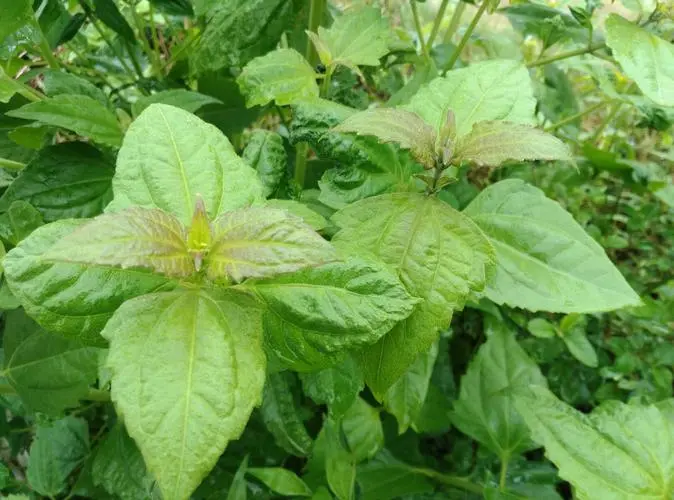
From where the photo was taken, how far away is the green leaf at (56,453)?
43.3 inches

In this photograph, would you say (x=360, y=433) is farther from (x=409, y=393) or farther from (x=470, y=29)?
(x=470, y=29)

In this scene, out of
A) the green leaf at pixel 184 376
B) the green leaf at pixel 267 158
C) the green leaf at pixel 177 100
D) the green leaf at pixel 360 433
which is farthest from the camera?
the green leaf at pixel 360 433

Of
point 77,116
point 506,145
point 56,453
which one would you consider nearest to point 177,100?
point 77,116

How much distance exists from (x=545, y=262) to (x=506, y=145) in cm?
19

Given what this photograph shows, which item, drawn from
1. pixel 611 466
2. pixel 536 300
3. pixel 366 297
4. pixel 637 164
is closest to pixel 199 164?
pixel 366 297

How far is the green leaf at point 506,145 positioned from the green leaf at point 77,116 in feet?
1.69

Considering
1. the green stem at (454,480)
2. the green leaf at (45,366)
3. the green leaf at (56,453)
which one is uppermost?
the green leaf at (45,366)

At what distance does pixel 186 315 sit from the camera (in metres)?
0.55

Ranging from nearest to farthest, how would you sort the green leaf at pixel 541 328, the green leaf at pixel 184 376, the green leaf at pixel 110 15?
the green leaf at pixel 184 376 → the green leaf at pixel 110 15 → the green leaf at pixel 541 328

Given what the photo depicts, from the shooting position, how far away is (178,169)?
2.14ft

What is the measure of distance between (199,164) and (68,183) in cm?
43

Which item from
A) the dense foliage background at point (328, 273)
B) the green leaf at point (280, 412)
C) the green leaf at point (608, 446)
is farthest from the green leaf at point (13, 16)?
the green leaf at point (608, 446)

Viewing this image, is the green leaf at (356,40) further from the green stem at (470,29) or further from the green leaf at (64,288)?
the green leaf at (64,288)

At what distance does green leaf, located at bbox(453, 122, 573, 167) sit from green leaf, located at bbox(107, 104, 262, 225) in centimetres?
23
